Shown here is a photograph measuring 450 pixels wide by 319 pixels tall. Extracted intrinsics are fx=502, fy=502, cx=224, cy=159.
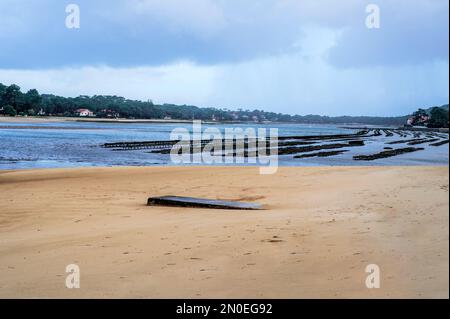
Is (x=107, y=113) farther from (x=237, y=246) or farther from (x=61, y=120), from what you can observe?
(x=237, y=246)

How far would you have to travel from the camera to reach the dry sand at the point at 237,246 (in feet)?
9.20

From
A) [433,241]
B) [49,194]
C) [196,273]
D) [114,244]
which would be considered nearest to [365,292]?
[433,241]

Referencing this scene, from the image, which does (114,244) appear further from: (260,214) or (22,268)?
(260,214)

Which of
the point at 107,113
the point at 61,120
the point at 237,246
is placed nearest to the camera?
the point at 237,246

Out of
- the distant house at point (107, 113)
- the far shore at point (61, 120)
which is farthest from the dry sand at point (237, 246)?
the distant house at point (107, 113)

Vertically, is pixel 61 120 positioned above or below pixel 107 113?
below

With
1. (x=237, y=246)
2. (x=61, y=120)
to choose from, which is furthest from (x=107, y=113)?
(x=237, y=246)

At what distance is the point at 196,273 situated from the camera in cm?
363

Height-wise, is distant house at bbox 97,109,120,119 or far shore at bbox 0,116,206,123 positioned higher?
distant house at bbox 97,109,120,119

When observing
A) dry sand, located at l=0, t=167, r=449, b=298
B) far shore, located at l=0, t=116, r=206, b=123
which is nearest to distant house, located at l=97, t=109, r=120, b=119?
far shore, located at l=0, t=116, r=206, b=123

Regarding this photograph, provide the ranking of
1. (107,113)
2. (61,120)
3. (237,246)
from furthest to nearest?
(107,113) → (61,120) → (237,246)

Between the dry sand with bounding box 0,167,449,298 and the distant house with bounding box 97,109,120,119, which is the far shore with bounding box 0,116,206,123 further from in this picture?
the dry sand with bounding box 0,167,449,298

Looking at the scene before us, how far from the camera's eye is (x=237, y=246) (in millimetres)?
4383

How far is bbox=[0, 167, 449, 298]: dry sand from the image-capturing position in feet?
9.20
